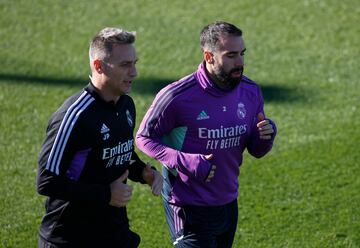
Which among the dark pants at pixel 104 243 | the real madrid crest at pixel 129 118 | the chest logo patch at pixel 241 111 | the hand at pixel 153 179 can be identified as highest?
the real madrid crest at pixel 129 118

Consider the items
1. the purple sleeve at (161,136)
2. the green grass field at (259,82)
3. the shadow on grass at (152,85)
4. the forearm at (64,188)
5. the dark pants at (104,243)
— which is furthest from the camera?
the shadow on grass at (152,85)

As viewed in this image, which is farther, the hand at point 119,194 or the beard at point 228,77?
the beard at point 228,77

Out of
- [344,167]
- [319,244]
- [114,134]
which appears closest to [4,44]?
[344,167]

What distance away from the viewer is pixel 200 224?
210 inches

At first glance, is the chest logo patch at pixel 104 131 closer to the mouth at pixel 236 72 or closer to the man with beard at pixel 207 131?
the man with beard at pixel 207 131

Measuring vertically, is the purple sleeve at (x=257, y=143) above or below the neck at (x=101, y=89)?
below

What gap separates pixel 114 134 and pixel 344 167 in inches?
168

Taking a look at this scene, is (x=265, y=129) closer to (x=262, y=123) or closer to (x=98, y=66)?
(x=262, y=123)

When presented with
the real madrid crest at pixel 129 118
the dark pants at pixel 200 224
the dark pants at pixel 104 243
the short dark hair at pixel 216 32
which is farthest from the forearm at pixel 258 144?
the dark pants at pixel 104 243

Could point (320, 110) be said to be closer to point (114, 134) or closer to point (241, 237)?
point (241, 237)

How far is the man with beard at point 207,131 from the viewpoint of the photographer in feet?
17.2

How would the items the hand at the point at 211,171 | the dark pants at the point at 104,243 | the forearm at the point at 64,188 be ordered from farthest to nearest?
the hand at the point at 211,171 → the dark pants at the point at 104,243 → the forearm at the point at 64,188

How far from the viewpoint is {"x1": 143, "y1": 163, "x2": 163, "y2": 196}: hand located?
4879 mm

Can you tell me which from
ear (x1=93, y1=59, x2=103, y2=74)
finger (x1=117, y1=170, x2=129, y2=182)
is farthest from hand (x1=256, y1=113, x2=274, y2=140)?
ear (x1=93, y1=59, x2=103, y2=74)
